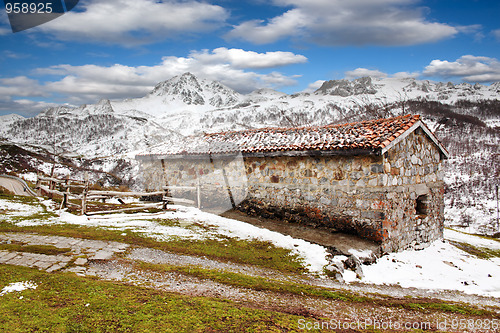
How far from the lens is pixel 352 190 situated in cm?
953

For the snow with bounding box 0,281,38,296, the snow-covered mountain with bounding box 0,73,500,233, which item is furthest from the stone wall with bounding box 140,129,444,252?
the snow-covered mountain with bounding box 0,73,500,233

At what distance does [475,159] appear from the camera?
60.8 metres

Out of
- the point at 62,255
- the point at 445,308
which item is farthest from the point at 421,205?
the point at 62,255

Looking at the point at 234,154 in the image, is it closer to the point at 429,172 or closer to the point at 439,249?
the point at 429,172

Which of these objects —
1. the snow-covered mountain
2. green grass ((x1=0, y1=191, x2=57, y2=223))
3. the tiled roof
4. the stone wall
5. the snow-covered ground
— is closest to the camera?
the snow-covered ground

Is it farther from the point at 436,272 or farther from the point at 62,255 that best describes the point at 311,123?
the point at 62,255

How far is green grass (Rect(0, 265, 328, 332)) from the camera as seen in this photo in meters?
3.64

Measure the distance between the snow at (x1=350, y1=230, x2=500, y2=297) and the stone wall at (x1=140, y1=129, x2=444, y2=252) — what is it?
1.93 ft

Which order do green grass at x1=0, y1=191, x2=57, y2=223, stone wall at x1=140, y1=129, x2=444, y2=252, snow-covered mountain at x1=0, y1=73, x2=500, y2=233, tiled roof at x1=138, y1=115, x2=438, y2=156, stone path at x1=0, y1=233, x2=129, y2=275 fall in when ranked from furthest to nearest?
snow-covered mountain at x1=0, y1=73, x2=500, y2=233 < green grass at x1=0, y1=191, x2=57, y2=223 < tiled roof at x1=138, y1=115, x2=438, y2=156 < stone wall at x1=140, y1=129, x2=444, y2=252 < stone path at x1=0, y1=233, x2=129, y2=275

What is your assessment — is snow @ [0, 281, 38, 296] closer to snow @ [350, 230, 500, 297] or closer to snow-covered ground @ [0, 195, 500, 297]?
snow-covered ground @ [0, 195, 500, 297]

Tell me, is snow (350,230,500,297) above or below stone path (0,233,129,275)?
below

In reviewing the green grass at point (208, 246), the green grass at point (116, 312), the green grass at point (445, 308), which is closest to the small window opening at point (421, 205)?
the green grass at point (445, 308)

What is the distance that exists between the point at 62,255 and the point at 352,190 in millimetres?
7841

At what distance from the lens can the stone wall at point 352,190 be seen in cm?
916
